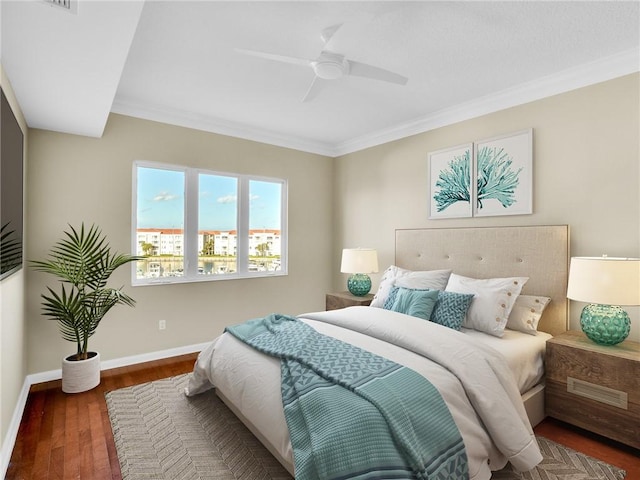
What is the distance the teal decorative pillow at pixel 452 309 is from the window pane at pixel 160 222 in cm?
→ 270

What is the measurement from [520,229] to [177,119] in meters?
3.54

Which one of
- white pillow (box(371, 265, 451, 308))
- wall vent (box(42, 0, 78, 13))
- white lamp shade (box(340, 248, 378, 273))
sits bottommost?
white pillow (box(371, 265, 451, 308))

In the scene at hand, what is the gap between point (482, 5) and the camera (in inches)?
79.4

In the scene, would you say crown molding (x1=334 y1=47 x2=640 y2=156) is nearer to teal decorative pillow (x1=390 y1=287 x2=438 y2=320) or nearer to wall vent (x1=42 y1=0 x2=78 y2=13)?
teal decorative pillow (x1=390 y1=287 x2=438 y2=320)

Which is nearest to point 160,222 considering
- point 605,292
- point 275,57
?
point 275,57

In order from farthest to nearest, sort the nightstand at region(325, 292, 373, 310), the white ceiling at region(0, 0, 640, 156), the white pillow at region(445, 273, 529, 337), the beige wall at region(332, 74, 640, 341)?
the nightstand at region(325, 292, 373, 310)
the white pillow at region(445, 273, 529, 337)
the beige wall at region(332, 74, 640, 341)
the white ceiling at region(0, 0, 640, 156)

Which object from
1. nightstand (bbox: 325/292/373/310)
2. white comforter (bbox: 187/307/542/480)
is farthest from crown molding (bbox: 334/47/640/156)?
white comforter (bbox: 187/307/542/480)

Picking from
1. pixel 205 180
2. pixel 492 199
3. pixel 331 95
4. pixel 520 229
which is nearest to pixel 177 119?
pixel 205 180

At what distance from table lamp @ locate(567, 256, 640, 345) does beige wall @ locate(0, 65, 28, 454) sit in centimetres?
353

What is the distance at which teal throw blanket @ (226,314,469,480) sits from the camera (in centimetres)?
138

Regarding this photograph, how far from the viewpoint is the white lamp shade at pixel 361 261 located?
4.08 meters

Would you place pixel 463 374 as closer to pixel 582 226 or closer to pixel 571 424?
pixel 571 424

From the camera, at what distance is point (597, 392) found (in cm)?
225

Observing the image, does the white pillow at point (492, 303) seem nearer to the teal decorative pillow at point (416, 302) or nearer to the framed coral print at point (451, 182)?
the teal decorative pillow at point (416, 302)
